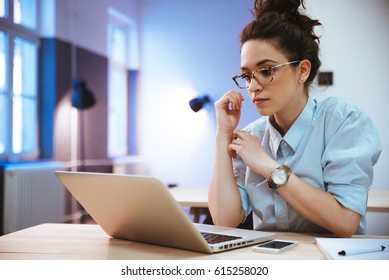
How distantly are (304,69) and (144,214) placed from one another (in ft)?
2.20

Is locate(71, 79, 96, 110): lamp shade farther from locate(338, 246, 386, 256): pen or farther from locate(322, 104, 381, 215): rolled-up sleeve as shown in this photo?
locate(338, 246, 386, 256): pen

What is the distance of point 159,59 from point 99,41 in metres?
1.41

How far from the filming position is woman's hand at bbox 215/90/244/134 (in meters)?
1.38

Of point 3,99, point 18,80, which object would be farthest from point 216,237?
point 18,80

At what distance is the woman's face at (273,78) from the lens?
1.25 m

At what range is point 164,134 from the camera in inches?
220

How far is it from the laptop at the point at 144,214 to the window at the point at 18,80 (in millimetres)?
2668

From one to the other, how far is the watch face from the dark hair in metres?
0.35

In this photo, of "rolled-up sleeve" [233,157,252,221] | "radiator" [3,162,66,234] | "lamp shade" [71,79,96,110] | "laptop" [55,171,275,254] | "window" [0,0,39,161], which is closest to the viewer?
"laptop" [55,171,275,254]

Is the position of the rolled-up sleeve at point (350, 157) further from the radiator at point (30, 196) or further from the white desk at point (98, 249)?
the radiator at point (30, 196)

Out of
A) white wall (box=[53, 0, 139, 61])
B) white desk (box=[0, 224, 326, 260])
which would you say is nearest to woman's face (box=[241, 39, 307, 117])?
white desk (box=[0, 224, 326, 260])

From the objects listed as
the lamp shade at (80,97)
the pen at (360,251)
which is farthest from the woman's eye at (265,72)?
the lamp shade at (80,97)
